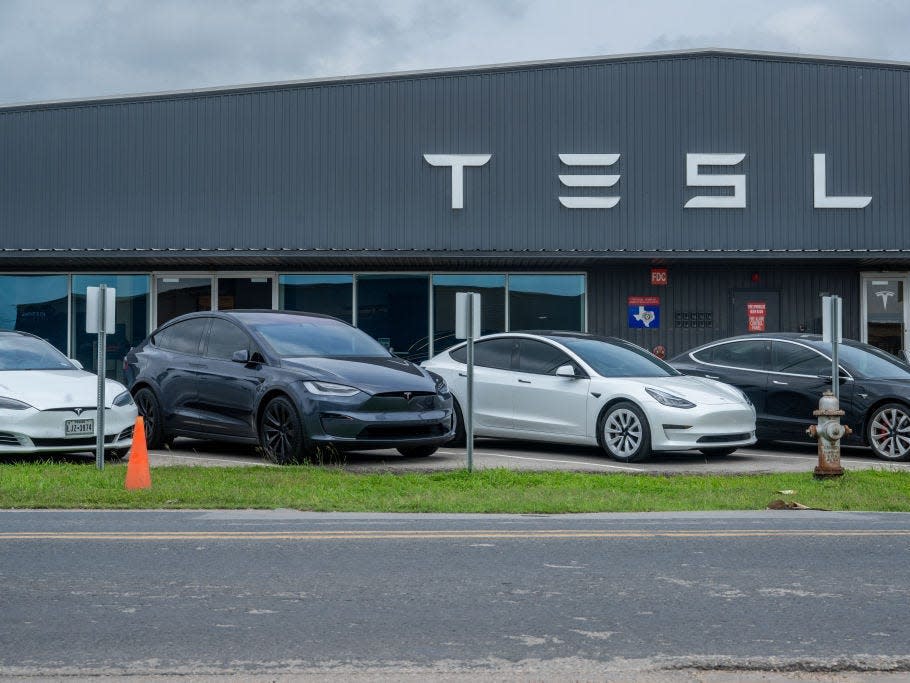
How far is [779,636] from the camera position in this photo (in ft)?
18.1

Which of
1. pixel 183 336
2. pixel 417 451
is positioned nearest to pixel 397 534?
pixel 417 451

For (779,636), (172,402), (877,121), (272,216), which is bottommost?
(779,636)

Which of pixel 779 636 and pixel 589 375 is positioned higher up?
pixel 589 375

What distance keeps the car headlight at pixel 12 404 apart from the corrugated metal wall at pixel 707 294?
43.1 feet

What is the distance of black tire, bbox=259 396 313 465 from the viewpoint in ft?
42.1

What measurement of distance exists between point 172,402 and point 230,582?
322 inches

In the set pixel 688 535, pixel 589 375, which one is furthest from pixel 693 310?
pixel 688 535

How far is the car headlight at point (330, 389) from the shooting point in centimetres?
1285

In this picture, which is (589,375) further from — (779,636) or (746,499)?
(779,636)

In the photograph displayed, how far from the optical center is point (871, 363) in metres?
15.5

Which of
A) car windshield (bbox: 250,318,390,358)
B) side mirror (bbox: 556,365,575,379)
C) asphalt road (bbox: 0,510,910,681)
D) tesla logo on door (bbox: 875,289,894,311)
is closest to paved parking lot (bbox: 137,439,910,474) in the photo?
side mirror (bbox: 556,365,575,379)

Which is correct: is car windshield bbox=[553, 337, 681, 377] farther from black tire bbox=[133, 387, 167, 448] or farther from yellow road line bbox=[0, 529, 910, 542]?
yellow road line bbox=[0, 529, 910, 542]

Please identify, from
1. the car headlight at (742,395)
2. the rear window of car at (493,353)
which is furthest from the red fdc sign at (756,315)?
the rear window of car at (493,353)

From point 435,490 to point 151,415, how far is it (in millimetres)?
5027
